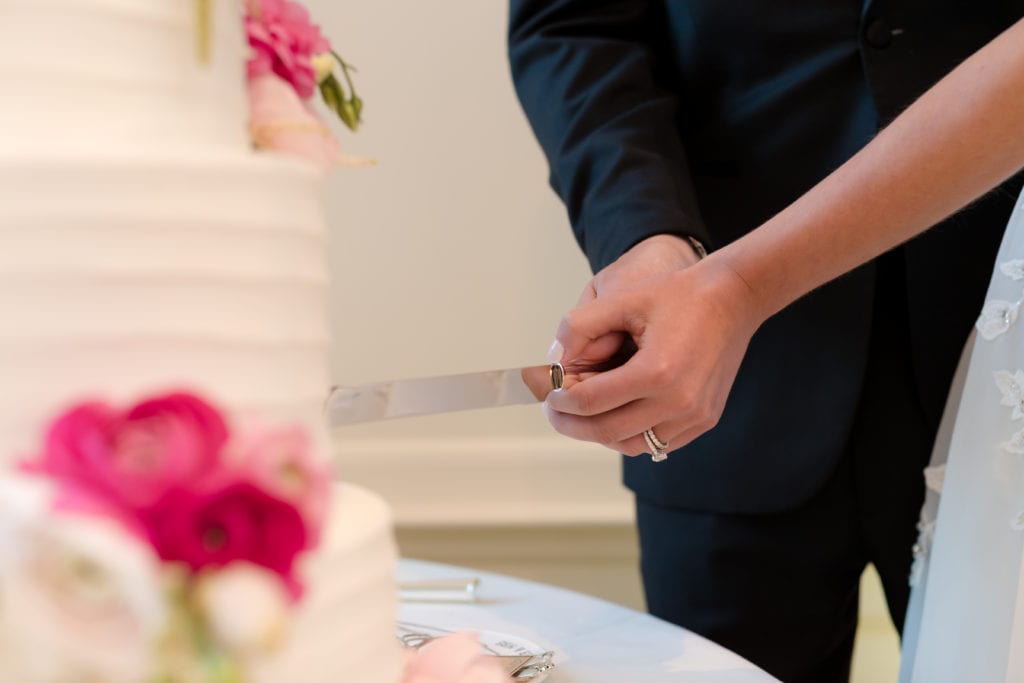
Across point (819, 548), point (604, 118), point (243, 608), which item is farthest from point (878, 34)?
point (243, 608)

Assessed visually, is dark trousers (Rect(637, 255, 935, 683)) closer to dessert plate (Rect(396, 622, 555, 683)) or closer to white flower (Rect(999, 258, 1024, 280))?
white flower (Rect(999, 258, 1024, 280))

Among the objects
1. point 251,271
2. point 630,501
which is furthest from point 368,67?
point 251,271

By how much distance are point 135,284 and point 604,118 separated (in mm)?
715

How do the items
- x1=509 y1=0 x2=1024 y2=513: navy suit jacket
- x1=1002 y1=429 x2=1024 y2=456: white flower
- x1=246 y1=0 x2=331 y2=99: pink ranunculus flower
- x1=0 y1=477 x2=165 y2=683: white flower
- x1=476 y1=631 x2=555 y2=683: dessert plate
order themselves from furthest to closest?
x1=509 y1=0 x2=1024 y2=513: navy suit jacket < x1=1002 y1=429 x2=1024 y2=456: white flower < x1=476 y1=631 x2=555 y2=683: dessert plate < x1=246 y1=0 x2=331 y2=99: pink ranunculus flower < x1=0 y1=477 x2=165 y2=683: white flower

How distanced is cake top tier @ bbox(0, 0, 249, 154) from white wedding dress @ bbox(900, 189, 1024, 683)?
2.25 feet

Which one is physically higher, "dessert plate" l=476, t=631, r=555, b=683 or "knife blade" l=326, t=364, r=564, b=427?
"knife blade" l=326, t=364, r=564, b=427

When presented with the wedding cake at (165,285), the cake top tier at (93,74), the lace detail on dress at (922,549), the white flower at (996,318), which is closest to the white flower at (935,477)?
the lace detail on dress at (922,549)

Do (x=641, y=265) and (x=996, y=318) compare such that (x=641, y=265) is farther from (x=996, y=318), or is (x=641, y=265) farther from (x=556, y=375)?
(x=996, y=318)

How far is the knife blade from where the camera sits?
25.1 inches

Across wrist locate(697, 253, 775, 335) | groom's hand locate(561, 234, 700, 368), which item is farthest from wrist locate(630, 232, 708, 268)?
wrist locate(697, 253, 775, 335)

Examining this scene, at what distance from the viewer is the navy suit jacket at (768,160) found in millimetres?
960

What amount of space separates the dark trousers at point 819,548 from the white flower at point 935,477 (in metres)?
0.06

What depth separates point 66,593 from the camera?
11.9 inches

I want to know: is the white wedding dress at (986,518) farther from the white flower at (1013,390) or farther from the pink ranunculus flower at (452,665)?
the pink ranunculus flower at (452,665)
